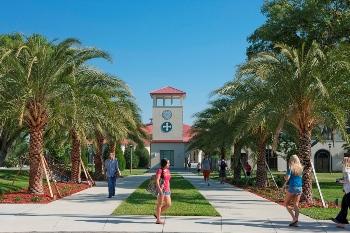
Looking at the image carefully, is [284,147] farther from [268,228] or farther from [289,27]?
[268,228]

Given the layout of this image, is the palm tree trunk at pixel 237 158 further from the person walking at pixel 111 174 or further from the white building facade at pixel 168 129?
the white building facade at pixel 168 129

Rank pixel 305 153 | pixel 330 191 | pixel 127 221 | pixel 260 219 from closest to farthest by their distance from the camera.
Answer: pixel 127 221 → pixel 260 219 → pixel 305 153 → pixel 330 191

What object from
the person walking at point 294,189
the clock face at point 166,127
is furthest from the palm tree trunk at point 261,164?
the clock face at point 166,127

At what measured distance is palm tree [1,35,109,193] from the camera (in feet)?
63.2

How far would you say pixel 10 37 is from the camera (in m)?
43.9

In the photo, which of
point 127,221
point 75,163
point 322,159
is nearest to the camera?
point 127,221

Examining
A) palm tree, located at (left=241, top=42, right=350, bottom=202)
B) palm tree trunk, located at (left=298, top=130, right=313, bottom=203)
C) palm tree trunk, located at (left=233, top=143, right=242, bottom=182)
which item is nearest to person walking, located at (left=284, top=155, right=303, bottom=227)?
palm tree, located at (left=241, top=42, right=350, bottom=202)

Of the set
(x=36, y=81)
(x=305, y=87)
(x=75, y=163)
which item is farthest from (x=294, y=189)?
(x=75, y=163)

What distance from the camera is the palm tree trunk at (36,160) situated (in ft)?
66.7

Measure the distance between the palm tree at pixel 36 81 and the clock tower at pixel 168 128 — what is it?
2082 inches

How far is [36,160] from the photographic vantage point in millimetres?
20547

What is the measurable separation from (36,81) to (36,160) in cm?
300

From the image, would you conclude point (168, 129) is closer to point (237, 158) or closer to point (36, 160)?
point (237, 158)

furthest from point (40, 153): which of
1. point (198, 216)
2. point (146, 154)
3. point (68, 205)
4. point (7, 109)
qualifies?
point (146, 154)
